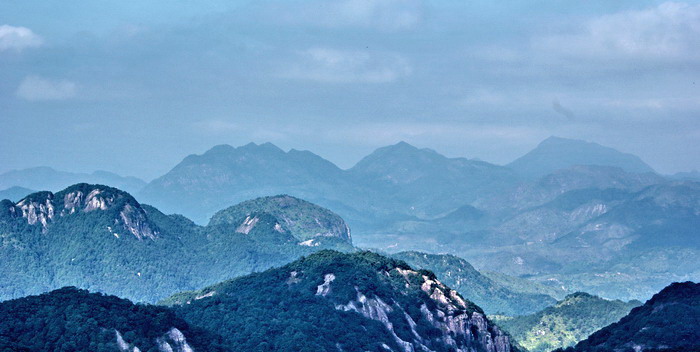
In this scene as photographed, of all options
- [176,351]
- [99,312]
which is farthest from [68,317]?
[176,351]

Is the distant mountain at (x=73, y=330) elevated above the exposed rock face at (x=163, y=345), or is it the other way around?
the distant mountain at (x=73, y=330)

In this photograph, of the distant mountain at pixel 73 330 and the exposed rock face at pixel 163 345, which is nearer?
the distant mountain at pixel 73 330

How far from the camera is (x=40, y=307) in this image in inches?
7776

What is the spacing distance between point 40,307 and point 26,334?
45.4ft

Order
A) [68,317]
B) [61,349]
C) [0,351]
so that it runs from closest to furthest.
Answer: [0,351], [61,349], [68,317]

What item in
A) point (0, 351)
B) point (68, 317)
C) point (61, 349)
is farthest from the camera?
point (68, 317)

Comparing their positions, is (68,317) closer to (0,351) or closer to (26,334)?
(26,334)

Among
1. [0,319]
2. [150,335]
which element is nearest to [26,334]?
[0,319]

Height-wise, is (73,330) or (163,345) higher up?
(73,330)

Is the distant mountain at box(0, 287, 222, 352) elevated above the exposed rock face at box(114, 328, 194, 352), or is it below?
above

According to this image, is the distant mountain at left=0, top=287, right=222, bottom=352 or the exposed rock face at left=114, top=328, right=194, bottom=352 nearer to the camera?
the distant mountain at left=0, top=287, right=222, bottom=352

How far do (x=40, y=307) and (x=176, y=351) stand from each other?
92.4 ft

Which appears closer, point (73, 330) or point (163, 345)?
point (73, 330)

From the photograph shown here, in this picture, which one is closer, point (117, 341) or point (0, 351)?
point (0, 351)
